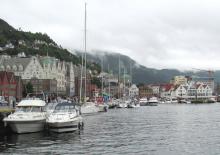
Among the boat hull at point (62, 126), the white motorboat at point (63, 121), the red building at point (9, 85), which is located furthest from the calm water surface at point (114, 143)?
the red building at point (9, 85)

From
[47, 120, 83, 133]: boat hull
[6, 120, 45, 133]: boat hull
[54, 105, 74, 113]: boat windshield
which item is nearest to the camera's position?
[6, 120, 45, 133]: boat hull

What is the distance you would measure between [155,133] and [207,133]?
6.57 m

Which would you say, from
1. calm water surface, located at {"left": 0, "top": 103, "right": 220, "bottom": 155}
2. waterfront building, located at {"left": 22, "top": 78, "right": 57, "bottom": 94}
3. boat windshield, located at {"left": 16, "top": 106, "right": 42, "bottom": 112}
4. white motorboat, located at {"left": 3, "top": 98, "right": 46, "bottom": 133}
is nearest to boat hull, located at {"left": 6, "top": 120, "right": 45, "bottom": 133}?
white motorboat, located at {"left": 3, "top": 98, "right": 46, "bottom": 133}

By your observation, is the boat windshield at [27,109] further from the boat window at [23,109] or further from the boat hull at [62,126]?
the boat hull at [62,126]

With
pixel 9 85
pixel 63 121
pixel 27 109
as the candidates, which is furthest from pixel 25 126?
pixel 9 85

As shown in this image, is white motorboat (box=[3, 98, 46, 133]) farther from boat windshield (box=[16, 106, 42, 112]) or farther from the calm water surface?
the calm water surface

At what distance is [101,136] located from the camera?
179ft

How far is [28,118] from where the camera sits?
176 ft

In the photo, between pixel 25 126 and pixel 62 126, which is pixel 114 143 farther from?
pixel 25 126

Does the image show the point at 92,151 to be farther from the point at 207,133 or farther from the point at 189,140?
the point at 207,133

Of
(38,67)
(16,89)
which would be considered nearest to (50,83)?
(38,67)

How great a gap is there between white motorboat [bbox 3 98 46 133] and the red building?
71.9m

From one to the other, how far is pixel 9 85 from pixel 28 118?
273ft

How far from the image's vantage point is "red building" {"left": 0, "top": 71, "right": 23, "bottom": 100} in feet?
432
